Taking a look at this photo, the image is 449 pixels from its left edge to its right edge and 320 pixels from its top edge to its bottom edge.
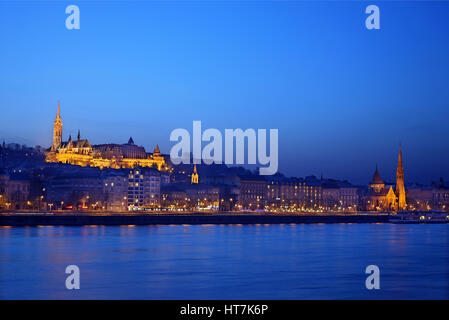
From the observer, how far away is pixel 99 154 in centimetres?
13725

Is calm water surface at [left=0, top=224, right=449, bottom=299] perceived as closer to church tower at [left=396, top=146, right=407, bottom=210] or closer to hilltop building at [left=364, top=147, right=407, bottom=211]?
church tower at [left=396, top=146, right=407, bottom=210]

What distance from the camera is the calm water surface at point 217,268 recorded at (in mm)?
21984

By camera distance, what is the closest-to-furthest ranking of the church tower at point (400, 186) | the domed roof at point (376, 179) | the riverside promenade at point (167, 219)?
the riverside promenade at point (167, 219) < the church tower at point (400, 186) < the domed roof at point (376, 179)

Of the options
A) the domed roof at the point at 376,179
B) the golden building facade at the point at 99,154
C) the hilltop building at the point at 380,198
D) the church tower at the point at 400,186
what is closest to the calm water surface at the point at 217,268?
the church tower at the point at 400,186

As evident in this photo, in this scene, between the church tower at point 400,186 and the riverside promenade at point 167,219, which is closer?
the riverside promenade at point 167,219

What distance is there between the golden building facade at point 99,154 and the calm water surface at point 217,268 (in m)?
88.4

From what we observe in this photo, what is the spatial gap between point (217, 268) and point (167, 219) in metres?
41.6

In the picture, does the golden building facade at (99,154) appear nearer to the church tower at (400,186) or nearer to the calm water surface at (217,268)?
the church tower at (400,186)

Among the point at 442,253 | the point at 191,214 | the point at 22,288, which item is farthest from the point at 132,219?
the point at 22,288

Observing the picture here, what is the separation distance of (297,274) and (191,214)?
162 feet

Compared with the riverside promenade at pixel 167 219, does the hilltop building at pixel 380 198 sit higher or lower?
higher

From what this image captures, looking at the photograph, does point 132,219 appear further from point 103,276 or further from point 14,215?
point 103,276

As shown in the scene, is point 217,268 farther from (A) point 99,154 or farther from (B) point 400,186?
(A) point 99,154

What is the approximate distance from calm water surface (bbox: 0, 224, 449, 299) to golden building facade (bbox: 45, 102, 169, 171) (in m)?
88.4
